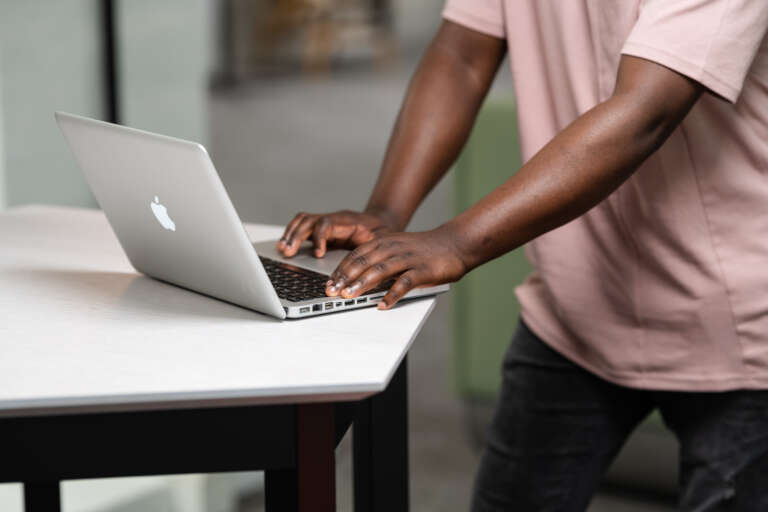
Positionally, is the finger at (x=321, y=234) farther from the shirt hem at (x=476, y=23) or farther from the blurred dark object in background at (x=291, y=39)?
the blurred dark object in background at (x=291, y=39)

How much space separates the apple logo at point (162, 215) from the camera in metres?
1.02

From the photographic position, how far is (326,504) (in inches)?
35.1

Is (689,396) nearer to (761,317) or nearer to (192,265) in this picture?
(761,317)

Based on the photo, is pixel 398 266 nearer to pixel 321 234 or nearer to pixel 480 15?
pixel 321 234

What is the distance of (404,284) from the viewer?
0.99 metres

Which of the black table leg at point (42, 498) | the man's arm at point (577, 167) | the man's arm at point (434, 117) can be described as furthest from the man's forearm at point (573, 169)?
the black table leg at point (42, 498)

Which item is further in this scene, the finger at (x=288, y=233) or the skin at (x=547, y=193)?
the finger at (x=288, y=233)

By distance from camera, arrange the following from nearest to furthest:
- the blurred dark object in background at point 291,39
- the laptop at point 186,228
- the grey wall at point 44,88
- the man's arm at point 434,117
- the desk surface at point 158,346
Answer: the desk surface at point 158,346 < the laptop at point 186,228 < the man's arm at point 434,117 < the grey wall at point 44,88 < the blurred dark object in background at point 291,39

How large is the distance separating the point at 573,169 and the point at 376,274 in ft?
0.72

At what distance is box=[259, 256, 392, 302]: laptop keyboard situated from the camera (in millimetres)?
1021

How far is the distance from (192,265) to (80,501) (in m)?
1.16

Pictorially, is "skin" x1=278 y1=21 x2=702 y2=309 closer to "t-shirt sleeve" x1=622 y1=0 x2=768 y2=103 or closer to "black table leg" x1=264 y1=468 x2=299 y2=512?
"t-shirt sleeve" x1=622 y1=0 x2=768 y2=103

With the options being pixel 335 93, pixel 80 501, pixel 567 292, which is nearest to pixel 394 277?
pixel 567 292

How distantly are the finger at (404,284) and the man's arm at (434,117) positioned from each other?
0.25m
